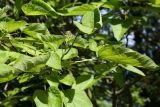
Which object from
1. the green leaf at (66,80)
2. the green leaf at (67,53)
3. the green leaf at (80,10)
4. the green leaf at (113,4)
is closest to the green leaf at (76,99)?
the green leaf at (66,80)

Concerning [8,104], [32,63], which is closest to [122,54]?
[32,63]

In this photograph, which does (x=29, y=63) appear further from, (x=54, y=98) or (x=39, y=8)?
(x=39, y=8)

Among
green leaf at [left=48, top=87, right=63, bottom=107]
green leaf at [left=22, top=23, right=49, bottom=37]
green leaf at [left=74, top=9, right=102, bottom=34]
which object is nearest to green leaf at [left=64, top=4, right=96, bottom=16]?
green leaf at [left=74, top=9, right=102, bottom=34]

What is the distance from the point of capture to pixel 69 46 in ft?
5.48

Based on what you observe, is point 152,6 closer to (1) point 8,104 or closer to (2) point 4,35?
(2) point 4,35

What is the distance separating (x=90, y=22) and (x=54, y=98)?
15.1 inches

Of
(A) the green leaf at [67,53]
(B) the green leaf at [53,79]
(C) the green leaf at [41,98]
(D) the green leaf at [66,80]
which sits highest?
(A) the green leaf at [67,53]

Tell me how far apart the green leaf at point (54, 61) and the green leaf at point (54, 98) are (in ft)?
0.44

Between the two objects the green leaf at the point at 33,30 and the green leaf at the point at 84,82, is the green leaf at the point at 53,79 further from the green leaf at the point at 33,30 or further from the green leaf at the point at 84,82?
the green leaf at the point at 33,30

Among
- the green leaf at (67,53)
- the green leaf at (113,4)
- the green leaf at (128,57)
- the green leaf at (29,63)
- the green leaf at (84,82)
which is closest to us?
the green leaf at (29,63)

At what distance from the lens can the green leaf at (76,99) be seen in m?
1.55

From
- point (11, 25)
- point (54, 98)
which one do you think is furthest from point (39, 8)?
point (54, 98)

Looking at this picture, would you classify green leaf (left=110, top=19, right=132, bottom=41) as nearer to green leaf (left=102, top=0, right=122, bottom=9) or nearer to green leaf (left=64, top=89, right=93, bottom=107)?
green leaf (left=102, top=0, right=122, bottom=9)

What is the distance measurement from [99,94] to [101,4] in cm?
248
